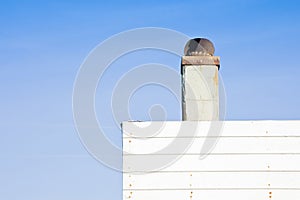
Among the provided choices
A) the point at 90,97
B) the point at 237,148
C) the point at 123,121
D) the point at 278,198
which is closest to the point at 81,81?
the point at 90,97

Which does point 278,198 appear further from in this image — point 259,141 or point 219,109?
point 219,109

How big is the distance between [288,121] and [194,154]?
100 cm

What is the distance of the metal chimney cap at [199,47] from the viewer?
6.07 meters

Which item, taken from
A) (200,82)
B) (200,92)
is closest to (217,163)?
(200,92)

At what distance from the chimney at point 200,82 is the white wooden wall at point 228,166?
0.52m

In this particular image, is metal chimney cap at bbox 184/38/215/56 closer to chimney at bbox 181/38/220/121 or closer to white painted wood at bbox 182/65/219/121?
chimney at bbox 181/38/220/121

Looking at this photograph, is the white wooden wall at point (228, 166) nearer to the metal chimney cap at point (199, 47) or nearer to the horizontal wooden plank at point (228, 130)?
the horizontal wooden plank at point (228, 130)

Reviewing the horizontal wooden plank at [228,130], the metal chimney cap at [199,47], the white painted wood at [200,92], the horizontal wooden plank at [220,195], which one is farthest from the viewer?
the metal chimney cap at [199,47]

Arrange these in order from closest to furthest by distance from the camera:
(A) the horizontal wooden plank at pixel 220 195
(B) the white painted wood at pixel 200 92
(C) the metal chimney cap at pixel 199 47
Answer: (A) the horizontal wooden plank at pixel 220 195
(B) the white painted wood at pixel 200 92
(C) the metal chimney cap at pixel 199 47

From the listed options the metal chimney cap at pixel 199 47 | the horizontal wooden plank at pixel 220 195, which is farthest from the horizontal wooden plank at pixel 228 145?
the metal chimney cap at pixel 199 47

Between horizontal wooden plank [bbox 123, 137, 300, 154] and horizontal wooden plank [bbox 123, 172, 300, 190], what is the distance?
23 cm

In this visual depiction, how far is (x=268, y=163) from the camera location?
516 centimetres

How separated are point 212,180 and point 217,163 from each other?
0.18m

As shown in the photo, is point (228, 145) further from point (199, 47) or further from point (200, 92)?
point (199, 47)
